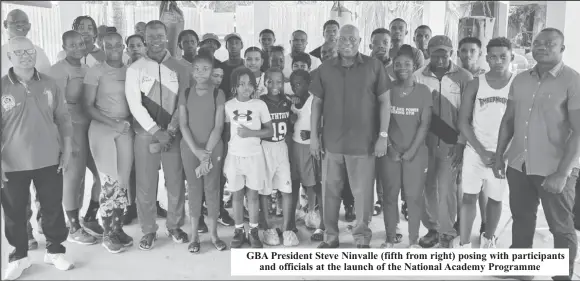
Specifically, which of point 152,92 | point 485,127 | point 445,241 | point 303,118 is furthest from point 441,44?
point 152,92

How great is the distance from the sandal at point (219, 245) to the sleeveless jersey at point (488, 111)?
1956 mm

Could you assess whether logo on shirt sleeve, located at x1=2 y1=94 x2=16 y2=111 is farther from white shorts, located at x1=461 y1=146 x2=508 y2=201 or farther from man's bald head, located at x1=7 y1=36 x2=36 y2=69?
white shorts, located at x1=461 y1=146 x2=508 y2=201

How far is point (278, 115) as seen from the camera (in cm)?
369

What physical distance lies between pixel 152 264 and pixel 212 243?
518 mm

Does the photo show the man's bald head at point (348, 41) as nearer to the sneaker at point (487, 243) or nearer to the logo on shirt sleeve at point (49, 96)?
the sneaker at point (487, 243)

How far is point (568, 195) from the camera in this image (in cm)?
280

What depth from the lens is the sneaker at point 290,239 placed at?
380cm

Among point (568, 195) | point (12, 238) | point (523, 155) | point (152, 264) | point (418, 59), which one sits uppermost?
point (418, 59)

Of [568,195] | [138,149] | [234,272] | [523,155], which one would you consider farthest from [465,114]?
[138,149]

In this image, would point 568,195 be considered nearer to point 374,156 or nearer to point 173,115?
point 374,156

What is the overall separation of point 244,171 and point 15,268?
62.9 inches

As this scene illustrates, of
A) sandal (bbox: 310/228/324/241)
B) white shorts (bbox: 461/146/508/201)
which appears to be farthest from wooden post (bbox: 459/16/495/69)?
sandal (bbox: 310/228/324/241)

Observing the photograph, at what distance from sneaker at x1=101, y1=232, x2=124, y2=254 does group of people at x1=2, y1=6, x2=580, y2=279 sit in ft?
0.05

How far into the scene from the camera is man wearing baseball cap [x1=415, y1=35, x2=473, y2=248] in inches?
139
